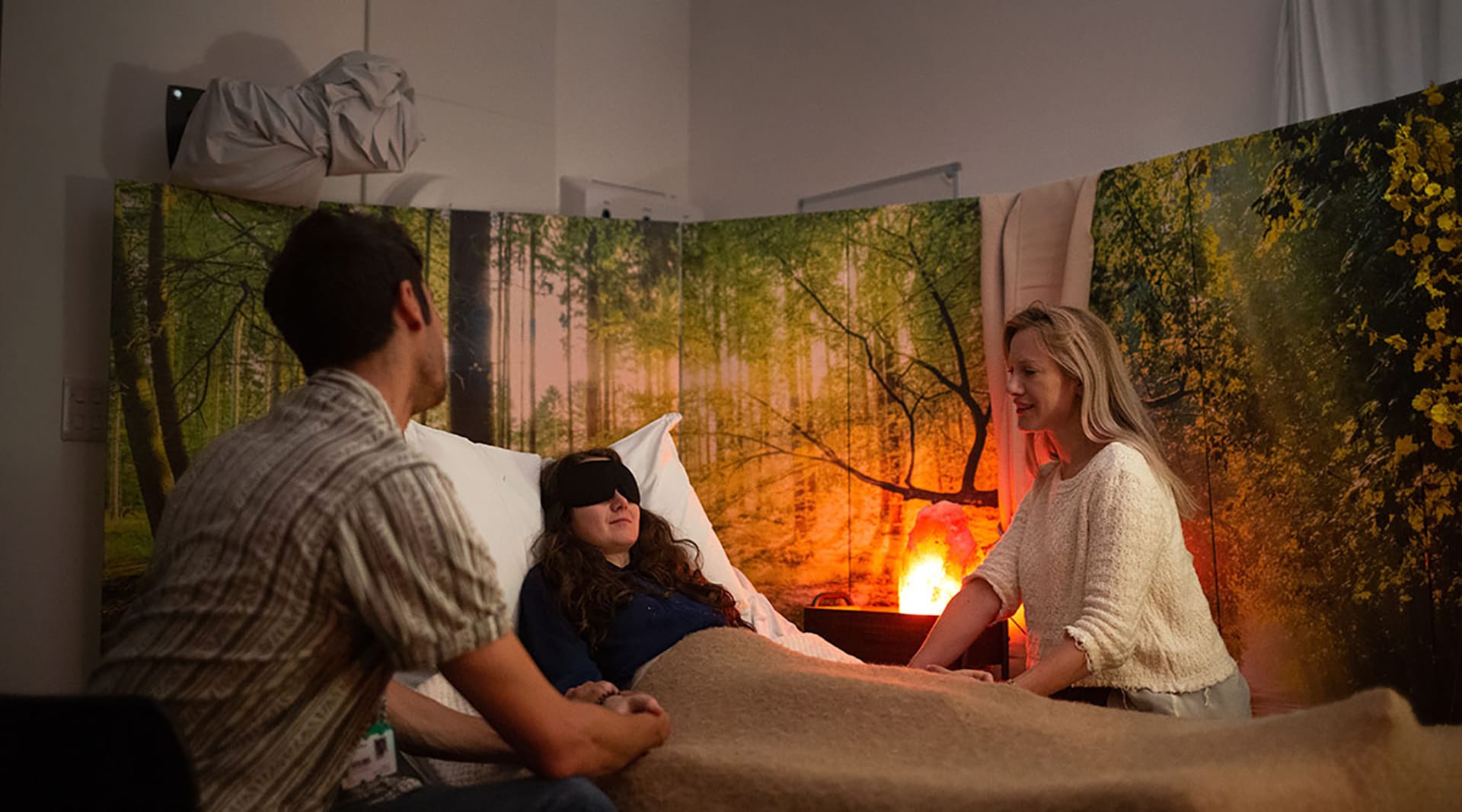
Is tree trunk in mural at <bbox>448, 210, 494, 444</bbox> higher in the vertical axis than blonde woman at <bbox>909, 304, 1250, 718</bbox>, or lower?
higher

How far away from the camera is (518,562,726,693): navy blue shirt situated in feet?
6.34

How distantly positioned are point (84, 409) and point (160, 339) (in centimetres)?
26

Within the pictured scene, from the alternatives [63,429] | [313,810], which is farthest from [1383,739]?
[63,429]

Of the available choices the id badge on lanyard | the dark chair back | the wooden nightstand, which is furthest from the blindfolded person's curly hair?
the dark chair back

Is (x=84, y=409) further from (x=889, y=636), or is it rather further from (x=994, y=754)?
(x=994, y=754)

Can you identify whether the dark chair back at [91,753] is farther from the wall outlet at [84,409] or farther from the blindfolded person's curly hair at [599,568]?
the wall outlet at [84,409]

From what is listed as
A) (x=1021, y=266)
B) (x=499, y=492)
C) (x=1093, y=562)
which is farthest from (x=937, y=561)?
(x=499, y=492)

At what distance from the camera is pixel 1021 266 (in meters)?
2.79

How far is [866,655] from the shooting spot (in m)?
2.67

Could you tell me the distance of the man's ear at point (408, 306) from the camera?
1.21 m

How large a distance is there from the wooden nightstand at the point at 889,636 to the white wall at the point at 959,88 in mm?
1349

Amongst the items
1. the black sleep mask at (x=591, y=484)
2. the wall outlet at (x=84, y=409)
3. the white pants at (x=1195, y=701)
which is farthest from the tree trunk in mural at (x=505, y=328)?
the white pants at (x=1195, y=701)

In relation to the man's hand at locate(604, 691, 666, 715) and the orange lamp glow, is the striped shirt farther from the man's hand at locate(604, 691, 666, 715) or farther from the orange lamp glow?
the orange lamp glow

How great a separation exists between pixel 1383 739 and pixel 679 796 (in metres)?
0.73
